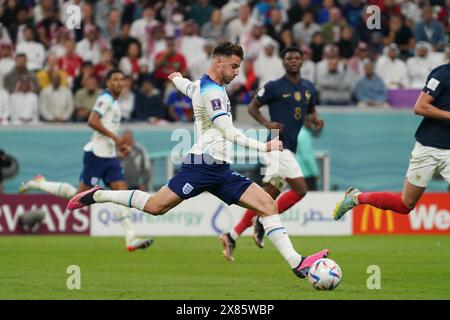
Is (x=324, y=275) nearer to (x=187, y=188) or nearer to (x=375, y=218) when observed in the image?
(x=187, y=188)

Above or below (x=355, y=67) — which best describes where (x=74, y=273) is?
below

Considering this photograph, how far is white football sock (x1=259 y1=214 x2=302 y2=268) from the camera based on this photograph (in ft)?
35.3

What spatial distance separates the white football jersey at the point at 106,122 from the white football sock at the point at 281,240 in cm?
559

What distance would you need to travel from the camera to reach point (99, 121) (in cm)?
1594

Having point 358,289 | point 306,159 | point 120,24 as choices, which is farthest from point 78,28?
point 358,289

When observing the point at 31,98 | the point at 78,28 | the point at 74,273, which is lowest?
the point at 74,273

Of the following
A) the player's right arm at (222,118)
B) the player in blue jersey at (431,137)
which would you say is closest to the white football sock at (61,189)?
the player in blue jersey at (431,137)

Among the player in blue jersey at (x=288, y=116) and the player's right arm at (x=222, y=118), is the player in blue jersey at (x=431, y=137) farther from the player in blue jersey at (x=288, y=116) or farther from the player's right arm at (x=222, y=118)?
the player in blue jersey at (x=288, y=116)

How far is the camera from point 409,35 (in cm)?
2519

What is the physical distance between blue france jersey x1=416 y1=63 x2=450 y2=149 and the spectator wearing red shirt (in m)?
11.8

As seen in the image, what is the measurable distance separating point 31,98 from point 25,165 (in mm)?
1424

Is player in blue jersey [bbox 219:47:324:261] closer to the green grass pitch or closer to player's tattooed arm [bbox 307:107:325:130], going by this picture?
player's tattooed arm [bbox 307:107:325:130]
